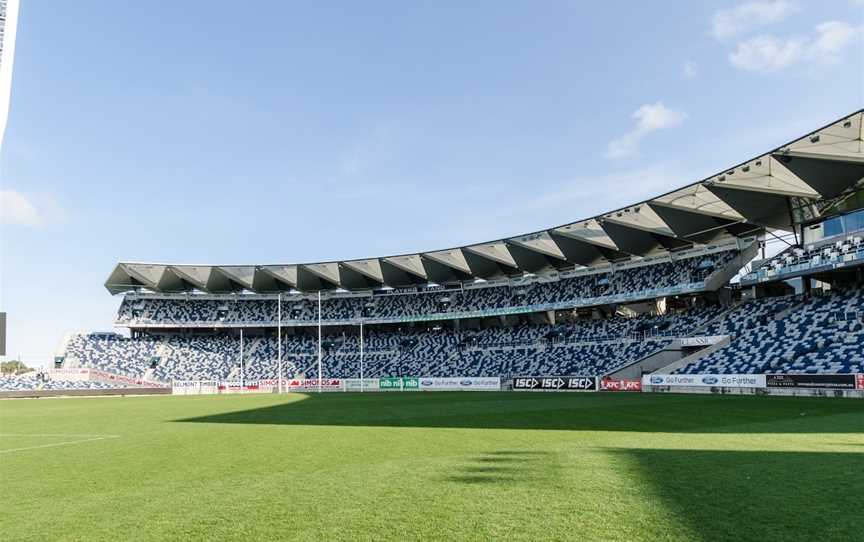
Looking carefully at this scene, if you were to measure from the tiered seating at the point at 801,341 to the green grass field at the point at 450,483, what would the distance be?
1865 cm

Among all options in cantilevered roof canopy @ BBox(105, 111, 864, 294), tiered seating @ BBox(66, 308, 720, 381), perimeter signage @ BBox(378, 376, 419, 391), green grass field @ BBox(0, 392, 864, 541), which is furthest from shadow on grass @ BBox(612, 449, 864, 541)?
perimeter signage @ BBox(378, 376, 419, 391)

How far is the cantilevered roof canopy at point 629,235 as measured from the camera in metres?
37.1

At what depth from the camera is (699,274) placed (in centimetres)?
5303

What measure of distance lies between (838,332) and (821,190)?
9548mm

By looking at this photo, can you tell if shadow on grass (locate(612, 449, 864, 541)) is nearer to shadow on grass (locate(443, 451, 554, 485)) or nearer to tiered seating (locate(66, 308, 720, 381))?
shadow on grass (locate(443, 451, 554, 485))

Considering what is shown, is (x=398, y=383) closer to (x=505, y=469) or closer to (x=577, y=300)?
(x=577, y=300)

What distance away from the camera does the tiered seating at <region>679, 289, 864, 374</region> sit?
34.6 meters

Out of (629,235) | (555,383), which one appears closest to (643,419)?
(555,383)

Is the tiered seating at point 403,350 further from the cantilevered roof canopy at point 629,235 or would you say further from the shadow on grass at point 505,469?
the shadow on grass at point 505,469

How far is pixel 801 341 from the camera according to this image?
3822 centimetres

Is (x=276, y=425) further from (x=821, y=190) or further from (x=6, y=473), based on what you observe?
(x=821, y=190)

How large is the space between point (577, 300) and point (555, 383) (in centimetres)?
1655

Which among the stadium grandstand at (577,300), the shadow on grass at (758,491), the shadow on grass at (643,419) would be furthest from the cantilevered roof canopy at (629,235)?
the shadow on grass at (758,491)

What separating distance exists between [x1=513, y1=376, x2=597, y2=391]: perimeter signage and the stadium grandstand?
431 cm
